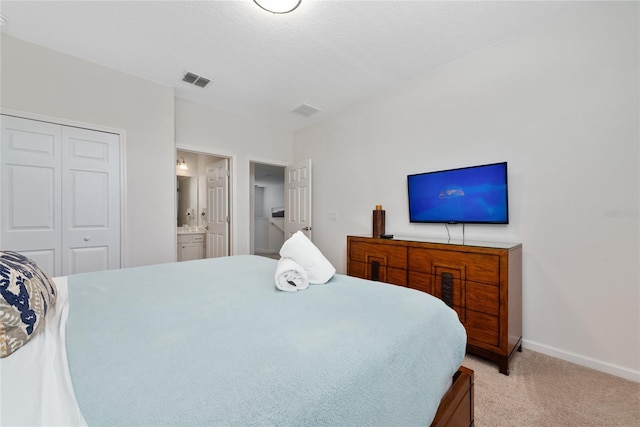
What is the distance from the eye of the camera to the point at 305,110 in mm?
3908

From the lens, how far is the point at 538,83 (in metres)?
2.22

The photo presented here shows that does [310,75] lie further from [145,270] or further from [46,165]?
[46,165]

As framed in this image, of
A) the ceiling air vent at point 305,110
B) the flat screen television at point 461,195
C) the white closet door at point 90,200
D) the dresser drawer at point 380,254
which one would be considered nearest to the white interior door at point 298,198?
the ceiling air vent at point 305,110

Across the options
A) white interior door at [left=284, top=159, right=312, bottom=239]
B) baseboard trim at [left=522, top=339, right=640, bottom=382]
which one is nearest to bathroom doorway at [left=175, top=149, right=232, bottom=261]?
white interior door at [left=284, top=159, right=312, bottom=239]

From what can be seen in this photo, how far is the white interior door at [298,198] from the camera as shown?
422 cm

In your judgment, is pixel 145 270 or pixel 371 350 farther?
pixel 145 270

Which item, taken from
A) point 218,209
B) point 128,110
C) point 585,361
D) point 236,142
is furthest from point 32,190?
point 585,361

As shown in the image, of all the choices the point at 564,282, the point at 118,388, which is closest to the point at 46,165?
the point at 118,388

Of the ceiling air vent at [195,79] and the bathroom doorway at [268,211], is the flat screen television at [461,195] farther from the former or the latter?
the bathroom doorway at [268,211]

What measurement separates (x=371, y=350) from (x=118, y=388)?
0.65 m

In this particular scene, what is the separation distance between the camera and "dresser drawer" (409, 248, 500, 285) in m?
1.96

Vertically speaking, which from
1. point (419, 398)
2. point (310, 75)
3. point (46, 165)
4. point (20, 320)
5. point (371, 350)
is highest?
point (310, 75)

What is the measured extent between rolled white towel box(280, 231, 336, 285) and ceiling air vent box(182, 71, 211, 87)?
2522mm

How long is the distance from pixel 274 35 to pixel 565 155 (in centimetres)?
263
